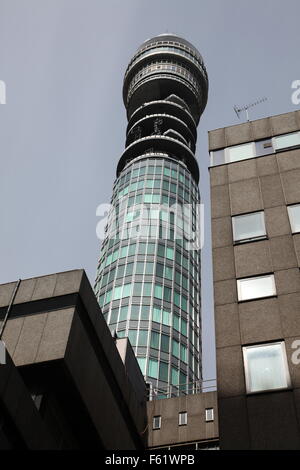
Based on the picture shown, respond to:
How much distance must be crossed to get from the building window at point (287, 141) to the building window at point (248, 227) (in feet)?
17.7

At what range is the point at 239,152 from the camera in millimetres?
29656

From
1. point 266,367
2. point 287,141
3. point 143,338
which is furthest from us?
point 143,338

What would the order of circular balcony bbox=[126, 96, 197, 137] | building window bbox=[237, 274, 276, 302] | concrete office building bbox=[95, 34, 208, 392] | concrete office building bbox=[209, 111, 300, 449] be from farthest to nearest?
circular balcony bbox=[126, 96, 197, 137] < concrete office building bbox=[95, 34, 208, 392] < building window bbox=[237, 274, 276, 302] < concrete office building bbox=[209, 111, 300, 449]

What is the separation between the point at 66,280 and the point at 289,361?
39.5ft

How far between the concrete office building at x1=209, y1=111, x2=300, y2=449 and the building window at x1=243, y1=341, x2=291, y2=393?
0.03 metres

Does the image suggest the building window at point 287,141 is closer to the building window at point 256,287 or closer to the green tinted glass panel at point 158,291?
the building window at point 256,287

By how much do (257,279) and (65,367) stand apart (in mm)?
8630

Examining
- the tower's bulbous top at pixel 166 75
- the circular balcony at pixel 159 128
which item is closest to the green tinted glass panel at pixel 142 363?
the circular balcony at pixel 159 128

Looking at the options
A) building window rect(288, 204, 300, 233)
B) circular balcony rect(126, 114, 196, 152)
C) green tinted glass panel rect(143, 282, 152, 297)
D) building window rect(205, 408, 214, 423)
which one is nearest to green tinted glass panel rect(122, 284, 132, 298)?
green tinted glass panel rect(143, 282, 152, 297)

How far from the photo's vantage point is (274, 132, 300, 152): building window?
28.7 meters

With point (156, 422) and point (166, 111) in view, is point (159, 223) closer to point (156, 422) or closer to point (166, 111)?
point (166, 111)

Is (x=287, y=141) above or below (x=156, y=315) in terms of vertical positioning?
below

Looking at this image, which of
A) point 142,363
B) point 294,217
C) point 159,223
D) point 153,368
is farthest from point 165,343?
point 294,217

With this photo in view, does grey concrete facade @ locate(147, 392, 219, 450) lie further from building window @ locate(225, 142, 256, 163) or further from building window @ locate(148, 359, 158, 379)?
building window @ locate(148, 359, 158, 379)
